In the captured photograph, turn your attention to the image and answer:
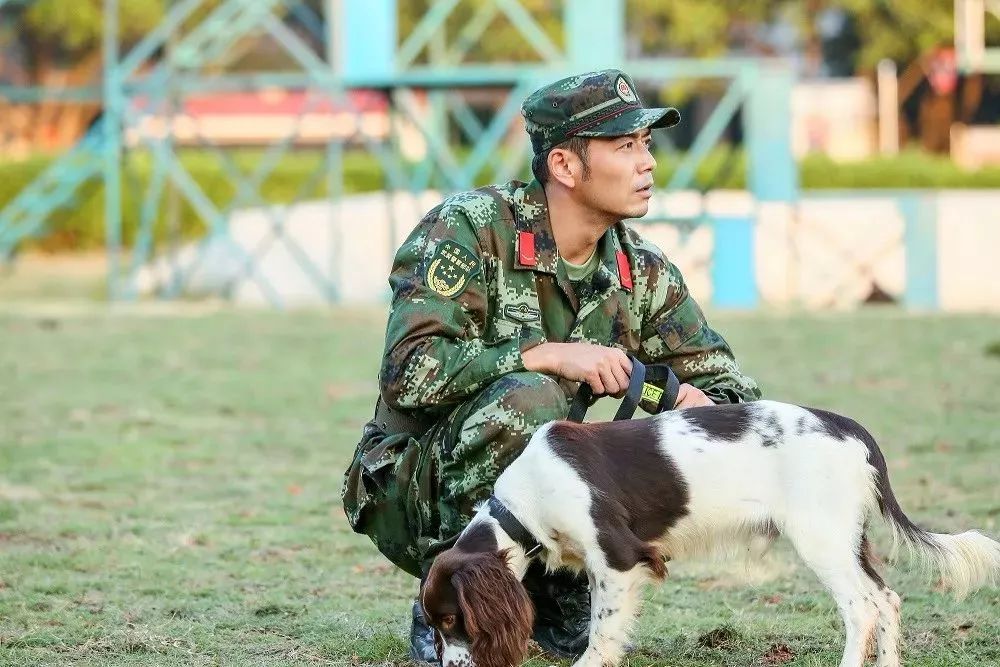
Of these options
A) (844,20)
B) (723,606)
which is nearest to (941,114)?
(844,20)

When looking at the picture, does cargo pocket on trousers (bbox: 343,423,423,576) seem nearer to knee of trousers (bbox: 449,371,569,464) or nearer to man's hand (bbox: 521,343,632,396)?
knee of trousers (bbox: 449,371,569,464)

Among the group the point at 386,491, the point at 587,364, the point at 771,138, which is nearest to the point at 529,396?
the point at 587,364

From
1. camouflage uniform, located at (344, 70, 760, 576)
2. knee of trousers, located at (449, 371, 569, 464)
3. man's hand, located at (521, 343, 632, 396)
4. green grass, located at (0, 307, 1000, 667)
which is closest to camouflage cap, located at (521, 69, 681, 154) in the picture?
camouflage uniform, located at (344, 70, 760, 576)

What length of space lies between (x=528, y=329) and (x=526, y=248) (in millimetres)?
227

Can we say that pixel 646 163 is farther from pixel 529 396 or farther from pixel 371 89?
A: pixel 371 89

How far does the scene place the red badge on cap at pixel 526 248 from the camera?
4332mm

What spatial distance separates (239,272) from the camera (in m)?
18.3

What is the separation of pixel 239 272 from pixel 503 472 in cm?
1466

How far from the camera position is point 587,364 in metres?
4.15

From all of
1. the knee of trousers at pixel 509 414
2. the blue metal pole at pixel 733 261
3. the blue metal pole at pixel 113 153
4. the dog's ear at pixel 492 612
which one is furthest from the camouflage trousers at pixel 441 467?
the blue metal pole at pixel 113 153

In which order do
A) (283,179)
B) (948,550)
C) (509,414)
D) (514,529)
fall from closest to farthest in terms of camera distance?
(514,529), (948,550), (509,414), (283,179)

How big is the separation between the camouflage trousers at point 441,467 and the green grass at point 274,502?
355 millimetres

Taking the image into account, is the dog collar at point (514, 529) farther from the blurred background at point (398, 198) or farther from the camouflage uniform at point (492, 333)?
the blurred background at point (398, 198)

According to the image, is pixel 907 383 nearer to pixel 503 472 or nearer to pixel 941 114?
pixel 503 472
